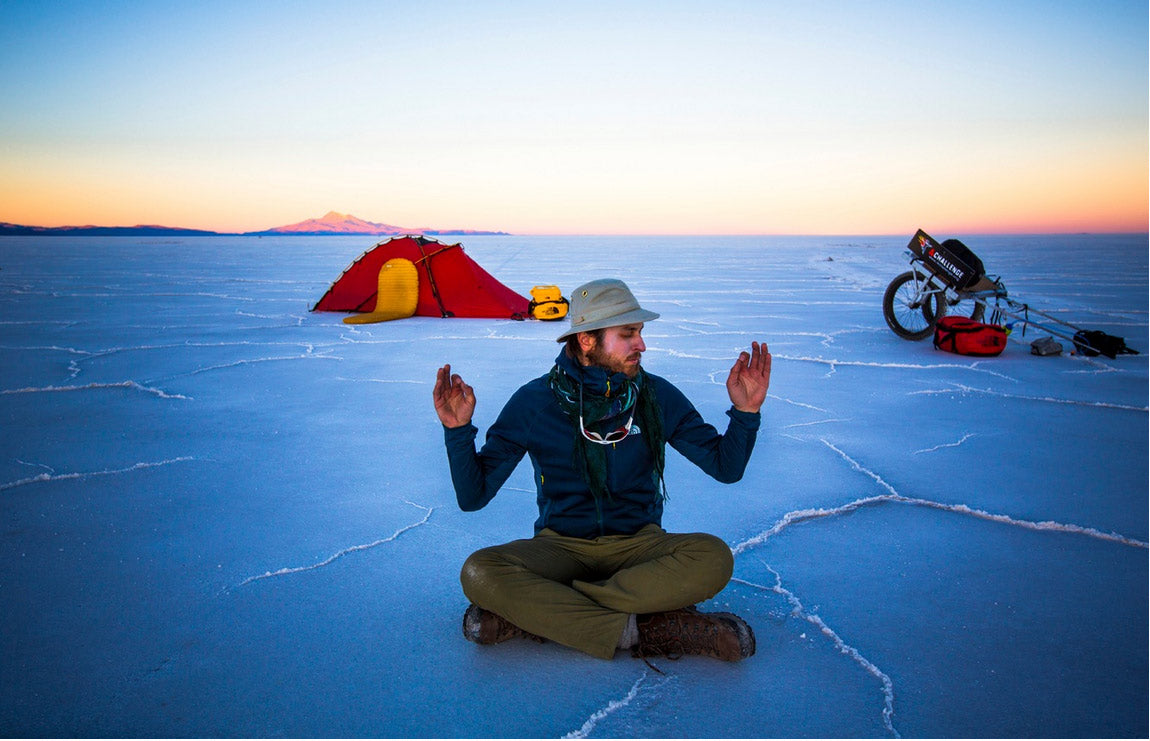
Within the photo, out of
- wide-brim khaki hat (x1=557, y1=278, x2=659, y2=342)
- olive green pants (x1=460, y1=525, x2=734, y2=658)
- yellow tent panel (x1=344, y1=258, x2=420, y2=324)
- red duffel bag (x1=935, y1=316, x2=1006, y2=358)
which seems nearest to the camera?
olive green pants (x1=460, y1=525, x2=734, y2=658)

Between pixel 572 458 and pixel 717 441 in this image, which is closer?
pixel 572 458

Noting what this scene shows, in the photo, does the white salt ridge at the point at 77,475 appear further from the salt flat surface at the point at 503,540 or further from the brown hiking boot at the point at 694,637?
the brown hiking boot at the point at 694,637

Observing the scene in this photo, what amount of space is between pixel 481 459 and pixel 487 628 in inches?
18.3

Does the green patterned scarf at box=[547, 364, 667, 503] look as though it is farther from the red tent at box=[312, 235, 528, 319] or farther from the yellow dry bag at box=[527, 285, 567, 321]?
the red tent at box=[312, 235, 528, 319]

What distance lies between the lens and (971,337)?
20.5 ft

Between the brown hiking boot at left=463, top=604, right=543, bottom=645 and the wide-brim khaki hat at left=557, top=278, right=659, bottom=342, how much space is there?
79 cm

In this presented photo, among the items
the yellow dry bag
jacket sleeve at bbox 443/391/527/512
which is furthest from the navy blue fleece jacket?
the yellow dry bag

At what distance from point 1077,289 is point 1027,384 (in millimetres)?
9063

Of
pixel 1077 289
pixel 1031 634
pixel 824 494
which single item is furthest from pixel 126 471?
pixel 1077 289

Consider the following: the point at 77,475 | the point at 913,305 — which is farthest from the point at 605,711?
the point at 913,305

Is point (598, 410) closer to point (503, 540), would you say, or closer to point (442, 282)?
point (503, 540)

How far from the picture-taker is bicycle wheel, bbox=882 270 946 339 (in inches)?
279

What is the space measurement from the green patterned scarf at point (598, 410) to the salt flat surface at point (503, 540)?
1.63 feet

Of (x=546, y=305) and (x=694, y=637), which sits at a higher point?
(x=546, y=305)
